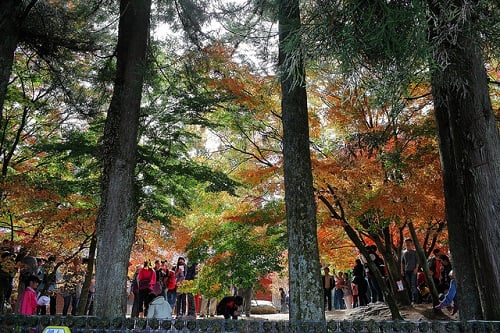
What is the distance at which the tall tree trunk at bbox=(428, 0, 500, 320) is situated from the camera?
4748 millimetres

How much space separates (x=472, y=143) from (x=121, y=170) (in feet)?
16.7

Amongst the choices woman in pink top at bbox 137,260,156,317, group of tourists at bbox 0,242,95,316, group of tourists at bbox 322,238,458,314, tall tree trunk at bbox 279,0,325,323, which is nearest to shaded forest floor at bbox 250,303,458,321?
group of tourists at bbox 322,238,458,314

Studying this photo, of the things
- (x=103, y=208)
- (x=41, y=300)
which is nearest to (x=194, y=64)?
(x=103, y=208)

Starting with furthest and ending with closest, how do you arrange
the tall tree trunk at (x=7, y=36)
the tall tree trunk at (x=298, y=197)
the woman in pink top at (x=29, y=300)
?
1. the woman in pink top at (x=29, y=300)
2. the tall tree trunk at (x=7, y=36)
3. the tall tree trunk at (x=298, y=197)

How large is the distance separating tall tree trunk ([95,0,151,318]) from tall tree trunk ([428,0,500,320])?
15.5ft

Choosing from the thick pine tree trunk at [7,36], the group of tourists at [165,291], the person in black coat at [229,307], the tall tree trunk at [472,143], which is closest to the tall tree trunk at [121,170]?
the thick pine tree trunk at [7,36]

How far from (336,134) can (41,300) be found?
9120 mm

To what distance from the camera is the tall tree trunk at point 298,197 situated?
17.8 feet

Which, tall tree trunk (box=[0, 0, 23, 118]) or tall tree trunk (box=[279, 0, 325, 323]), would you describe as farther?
tall tree trunk (box=[0, 0, 23, 118])

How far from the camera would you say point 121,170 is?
6.26 meters

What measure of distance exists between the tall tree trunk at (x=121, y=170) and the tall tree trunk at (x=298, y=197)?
2.52 metres

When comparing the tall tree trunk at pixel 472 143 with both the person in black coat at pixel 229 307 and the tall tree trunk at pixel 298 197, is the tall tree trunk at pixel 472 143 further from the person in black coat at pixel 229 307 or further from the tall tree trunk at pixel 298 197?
the person in black coat at pixel 229 307

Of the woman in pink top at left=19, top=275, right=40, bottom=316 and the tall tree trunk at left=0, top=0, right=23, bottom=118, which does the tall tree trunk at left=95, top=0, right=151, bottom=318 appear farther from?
the woman in pink top at left=19, top=275, right=40, bottom=316

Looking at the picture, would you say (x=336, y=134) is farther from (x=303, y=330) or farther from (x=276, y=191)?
(x=303, y=330)
